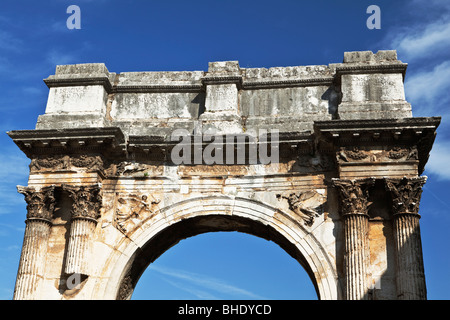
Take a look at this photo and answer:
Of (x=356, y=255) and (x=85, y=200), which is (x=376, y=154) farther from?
(x=85, y=200)

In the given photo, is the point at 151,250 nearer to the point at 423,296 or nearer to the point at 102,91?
the point at 102,91

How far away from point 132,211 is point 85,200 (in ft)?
2.81

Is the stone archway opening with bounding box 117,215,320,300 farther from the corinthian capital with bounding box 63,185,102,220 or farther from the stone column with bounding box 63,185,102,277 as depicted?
the corinthian capital with bounding box 63,185,102,220

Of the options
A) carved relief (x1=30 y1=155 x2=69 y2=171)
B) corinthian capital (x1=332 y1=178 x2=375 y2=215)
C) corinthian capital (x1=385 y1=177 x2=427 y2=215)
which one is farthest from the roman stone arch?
carved relief (x1=30 y1=155 x2=69 y2=171)

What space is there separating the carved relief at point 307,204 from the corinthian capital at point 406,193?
48.8 inches

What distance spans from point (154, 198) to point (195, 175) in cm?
85

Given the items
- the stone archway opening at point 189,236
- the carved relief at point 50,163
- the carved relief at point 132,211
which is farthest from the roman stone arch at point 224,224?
the carved relief at point 50,163

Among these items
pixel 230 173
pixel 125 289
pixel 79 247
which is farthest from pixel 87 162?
pixel 230 173

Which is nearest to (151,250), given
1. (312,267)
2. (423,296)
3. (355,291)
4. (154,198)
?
(154,198)

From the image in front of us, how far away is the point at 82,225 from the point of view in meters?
12.4

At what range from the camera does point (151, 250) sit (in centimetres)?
1329

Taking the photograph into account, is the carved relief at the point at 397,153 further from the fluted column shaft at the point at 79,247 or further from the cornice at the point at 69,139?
the fluted column shaft at the point at 79,247

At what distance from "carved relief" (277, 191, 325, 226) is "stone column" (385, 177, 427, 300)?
4.05 ft
